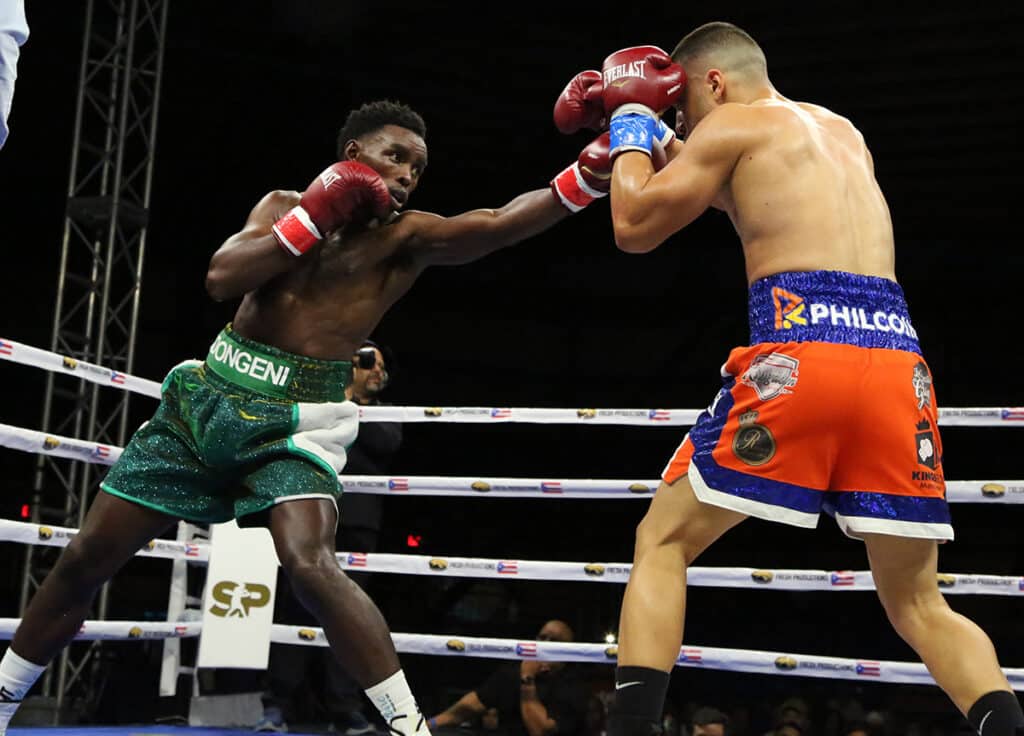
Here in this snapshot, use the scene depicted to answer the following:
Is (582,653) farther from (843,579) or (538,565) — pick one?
(843,579)

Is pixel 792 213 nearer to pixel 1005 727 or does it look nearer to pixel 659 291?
pixel 1005 727

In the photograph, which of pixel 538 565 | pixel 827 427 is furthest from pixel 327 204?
pixel 538 565

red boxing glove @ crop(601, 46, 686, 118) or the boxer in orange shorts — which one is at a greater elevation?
red boxing glove @ crop(601, 46, 686, 118)

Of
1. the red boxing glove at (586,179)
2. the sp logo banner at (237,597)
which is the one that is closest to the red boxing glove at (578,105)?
the red boxing glove at (586,179)

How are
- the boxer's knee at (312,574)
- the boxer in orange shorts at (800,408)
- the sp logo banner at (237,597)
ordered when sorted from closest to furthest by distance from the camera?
the boxer in orange shorts at (800,408) < the boxer's knee at (312,574) < the sp logo banner at (237,597)

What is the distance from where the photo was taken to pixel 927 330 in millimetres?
9500

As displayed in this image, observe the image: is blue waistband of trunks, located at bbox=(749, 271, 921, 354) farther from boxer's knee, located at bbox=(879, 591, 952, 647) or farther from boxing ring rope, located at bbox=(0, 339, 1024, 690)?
boxing ring rope, located at bbox=(0, 339, 1024, 690)

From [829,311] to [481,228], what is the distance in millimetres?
882

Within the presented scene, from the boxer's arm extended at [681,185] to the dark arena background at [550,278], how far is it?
3.81 meters

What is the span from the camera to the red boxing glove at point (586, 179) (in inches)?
94.6

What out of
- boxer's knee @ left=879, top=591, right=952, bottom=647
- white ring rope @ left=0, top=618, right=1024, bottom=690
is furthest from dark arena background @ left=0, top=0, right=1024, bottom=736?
boxer's knee @ left=879, top=591, right=952, bottom=647

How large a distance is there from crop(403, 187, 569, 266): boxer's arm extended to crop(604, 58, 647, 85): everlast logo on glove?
394 mm

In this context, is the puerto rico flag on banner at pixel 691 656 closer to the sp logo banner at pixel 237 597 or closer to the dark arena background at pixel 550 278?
the sp logo banner at pixel 237 597

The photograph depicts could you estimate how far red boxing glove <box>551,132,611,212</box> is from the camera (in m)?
2.40
